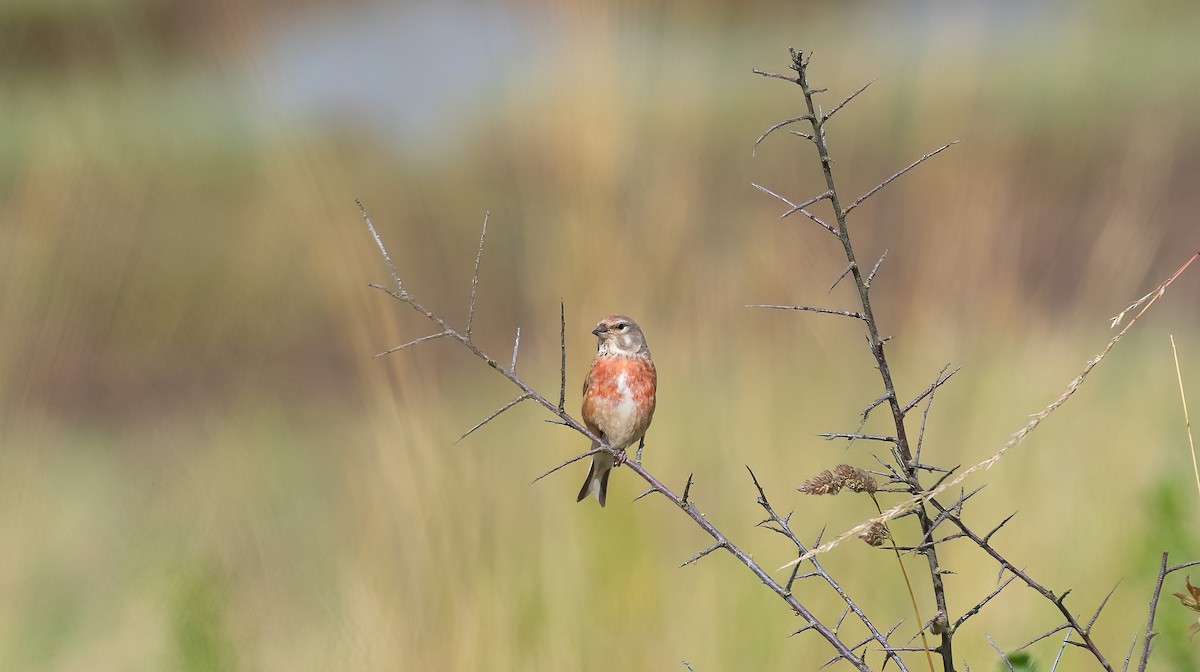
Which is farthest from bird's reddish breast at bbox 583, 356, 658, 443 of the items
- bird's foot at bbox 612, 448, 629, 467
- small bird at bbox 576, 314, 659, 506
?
bird's foot at bbox 612, 448, 629, 467

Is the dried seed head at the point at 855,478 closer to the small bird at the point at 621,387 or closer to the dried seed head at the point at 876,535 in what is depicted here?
the dried seed head at the point at 876,535

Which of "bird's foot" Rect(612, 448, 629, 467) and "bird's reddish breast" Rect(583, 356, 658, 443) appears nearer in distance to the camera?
"bird's foot" Rect(612, 448, 629, 467)

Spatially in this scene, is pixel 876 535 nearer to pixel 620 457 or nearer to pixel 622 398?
pixel 620 457

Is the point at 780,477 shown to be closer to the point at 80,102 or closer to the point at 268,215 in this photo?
the point at 268,215

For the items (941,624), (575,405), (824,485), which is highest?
(824,485)

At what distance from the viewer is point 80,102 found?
125 inches

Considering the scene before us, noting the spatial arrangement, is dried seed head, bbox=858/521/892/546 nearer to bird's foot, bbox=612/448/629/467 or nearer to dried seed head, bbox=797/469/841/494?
dried seed head, bbox=797/469/841/494

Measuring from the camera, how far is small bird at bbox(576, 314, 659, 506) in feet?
6.44

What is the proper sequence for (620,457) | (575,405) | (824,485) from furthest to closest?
1. (575,405)
2. (620,457)
3. (824,485)

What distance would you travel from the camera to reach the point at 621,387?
77.9 inches

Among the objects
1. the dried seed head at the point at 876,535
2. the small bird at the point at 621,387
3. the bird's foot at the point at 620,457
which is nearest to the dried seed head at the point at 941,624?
the dried seed head at the point at 876,535

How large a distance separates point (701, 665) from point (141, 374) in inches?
177

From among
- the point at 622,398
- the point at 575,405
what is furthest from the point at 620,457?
the point at 575,405

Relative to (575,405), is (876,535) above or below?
above
